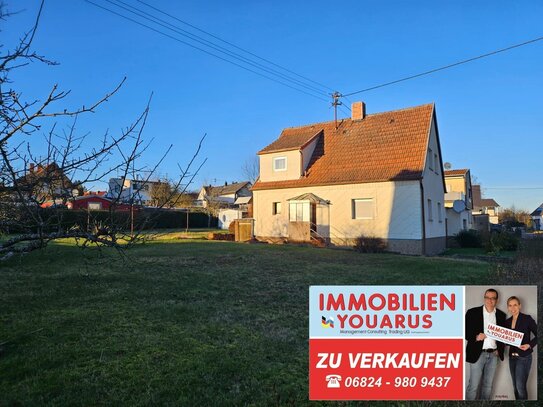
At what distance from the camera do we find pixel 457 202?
2755cm

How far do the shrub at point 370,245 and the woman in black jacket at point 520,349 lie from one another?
1730 centimetres

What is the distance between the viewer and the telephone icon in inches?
105

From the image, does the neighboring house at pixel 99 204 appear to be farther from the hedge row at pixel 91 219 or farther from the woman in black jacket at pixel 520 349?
the woman in black jacket at pixel 520 349

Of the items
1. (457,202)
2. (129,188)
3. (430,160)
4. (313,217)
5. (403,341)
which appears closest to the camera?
(403,341)

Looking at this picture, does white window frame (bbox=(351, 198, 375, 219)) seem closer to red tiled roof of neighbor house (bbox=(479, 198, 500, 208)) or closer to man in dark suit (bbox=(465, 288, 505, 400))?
man in dark suit (bbox=(465, 288, 505, 400))

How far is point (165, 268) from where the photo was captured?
38.1ft

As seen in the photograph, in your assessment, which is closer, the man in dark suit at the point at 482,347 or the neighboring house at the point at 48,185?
the man in dark suit at the point at 482,347

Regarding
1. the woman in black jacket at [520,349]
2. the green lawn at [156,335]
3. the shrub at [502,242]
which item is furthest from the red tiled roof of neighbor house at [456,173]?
the woman in black jacket at [520,349]

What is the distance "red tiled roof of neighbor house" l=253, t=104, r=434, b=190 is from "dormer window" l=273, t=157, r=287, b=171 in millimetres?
670

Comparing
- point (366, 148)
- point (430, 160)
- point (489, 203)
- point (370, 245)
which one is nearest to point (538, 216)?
point (489, 203)

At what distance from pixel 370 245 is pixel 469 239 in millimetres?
9425

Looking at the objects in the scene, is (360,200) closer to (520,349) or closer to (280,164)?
(280,164)

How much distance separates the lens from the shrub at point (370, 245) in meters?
19.5

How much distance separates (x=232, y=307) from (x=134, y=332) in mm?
1994
